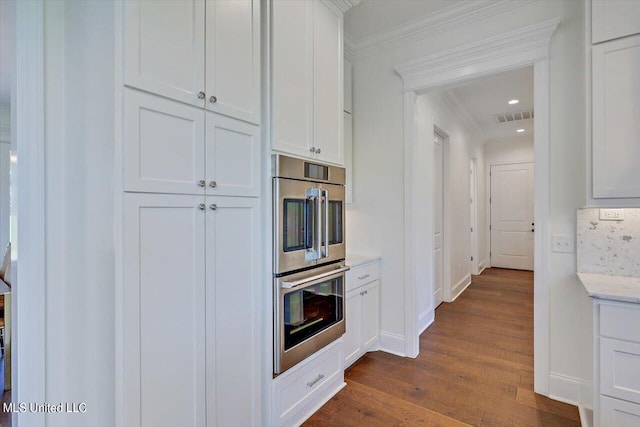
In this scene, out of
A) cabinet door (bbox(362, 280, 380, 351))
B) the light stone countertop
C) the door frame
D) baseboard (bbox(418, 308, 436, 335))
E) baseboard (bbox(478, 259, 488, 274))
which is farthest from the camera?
baseboard (bbox(478, 259, 488, 274))

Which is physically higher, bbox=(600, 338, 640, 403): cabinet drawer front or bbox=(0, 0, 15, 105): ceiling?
bbox=(0, 0, 15, 105): ceiling

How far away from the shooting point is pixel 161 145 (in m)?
1.22

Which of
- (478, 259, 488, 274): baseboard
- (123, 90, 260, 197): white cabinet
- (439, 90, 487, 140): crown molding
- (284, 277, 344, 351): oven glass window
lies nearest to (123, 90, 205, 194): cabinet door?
(123, 90, 260, 197): white cabinet

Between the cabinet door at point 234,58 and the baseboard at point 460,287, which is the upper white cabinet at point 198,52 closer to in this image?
the cabinet door at point 234,58

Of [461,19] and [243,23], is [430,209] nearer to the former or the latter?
[461,19]

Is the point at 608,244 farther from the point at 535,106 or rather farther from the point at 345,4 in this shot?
the point at 345,4

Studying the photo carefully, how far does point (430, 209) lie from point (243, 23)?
2.92 metres

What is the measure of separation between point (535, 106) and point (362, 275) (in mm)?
1842

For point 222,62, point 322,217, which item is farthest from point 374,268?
point 222,62

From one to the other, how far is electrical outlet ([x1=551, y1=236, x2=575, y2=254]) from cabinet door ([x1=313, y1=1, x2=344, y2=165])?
1.63m

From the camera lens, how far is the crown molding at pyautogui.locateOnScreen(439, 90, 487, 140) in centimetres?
416

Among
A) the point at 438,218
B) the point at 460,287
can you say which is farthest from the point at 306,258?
the point at 460,287

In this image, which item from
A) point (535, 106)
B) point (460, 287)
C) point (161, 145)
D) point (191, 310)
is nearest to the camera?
point (161, 145)

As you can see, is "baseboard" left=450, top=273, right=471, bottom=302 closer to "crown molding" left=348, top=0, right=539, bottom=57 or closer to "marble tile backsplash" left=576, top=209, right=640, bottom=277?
"marble tile backsplash" left=576, top=209, right=640, bottom=277
